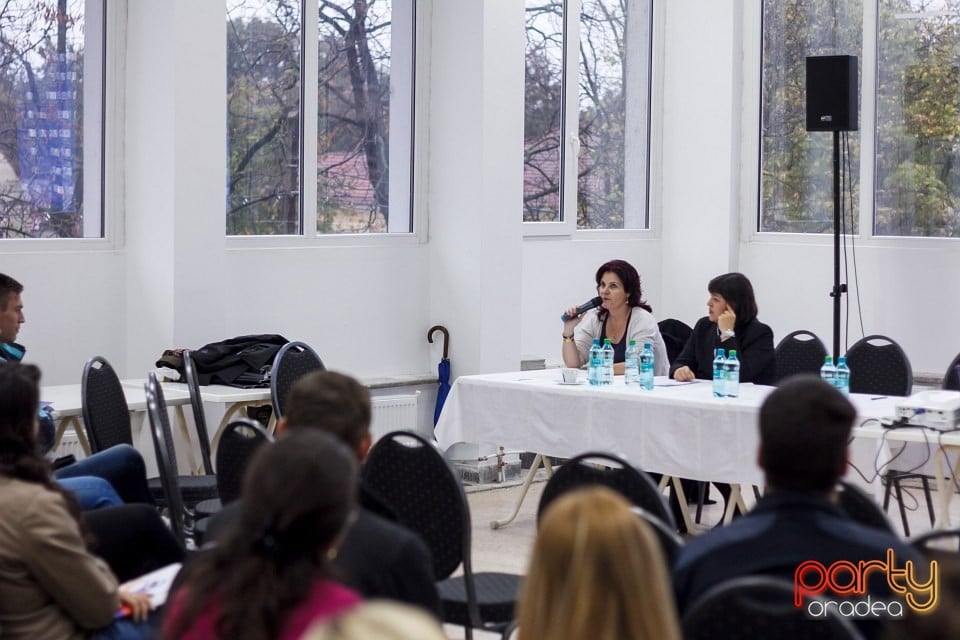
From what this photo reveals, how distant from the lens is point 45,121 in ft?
19.2

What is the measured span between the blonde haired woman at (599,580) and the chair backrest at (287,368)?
3.72 m

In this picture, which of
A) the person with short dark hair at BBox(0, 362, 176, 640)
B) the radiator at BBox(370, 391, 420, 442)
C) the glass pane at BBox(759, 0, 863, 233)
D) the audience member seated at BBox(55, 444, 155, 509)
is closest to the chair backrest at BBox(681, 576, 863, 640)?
the person with short dark hair at BBox(0, 362, 176, 640)

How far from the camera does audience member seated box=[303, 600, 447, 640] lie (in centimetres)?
106

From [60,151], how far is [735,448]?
3347 mm

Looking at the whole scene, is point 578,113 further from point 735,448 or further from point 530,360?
point 735,448

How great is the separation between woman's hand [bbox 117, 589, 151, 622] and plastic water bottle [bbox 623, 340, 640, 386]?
9.68 ft

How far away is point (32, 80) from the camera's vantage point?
5.81 m

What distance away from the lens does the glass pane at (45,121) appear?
574 centimetres

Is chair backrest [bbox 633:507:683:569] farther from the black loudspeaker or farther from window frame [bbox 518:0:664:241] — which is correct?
the black loudspeaker

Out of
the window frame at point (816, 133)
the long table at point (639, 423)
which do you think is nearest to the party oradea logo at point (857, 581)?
the long table at point (639, 423)

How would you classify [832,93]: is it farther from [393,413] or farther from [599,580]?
[599,580]

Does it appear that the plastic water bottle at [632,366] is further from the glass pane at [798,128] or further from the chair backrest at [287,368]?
the glass pane at [798,128]

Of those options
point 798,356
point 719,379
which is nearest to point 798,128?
point 798,356

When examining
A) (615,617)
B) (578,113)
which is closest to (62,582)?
(615,617)
